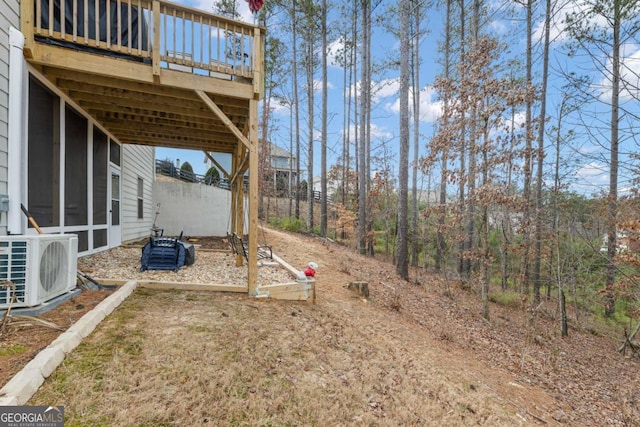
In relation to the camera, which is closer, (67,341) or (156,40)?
(67,341)

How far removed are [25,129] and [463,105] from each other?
705 centimetres

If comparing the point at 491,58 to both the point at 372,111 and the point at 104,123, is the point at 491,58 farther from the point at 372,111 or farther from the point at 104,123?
the point at 372,111

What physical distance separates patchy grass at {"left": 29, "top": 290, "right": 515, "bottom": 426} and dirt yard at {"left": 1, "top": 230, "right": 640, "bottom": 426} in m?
0.01

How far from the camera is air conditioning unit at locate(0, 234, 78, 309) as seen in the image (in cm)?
252

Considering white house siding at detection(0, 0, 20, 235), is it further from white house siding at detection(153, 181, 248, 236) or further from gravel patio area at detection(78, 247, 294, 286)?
white house siding at detection(153, 181, 248, 236)

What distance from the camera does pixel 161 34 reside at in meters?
3.68

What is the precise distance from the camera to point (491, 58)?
6.11 meters

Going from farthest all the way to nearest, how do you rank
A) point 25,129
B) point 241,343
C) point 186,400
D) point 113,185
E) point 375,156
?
point 375,156 < point 113,185 < point 25,129 < point 241,343 < point 186,400

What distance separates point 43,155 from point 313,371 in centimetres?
424

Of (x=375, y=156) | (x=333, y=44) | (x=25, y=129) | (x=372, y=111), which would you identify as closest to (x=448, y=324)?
(x=25, y=129)

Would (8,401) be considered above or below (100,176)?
below

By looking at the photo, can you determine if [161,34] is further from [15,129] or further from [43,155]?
[43,155]

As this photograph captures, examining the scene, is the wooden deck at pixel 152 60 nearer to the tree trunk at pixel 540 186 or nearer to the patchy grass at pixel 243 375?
the patchy grass at pixel 243 375

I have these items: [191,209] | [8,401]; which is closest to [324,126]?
[191,209]
